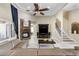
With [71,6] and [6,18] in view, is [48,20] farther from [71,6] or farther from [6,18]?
[6,18]

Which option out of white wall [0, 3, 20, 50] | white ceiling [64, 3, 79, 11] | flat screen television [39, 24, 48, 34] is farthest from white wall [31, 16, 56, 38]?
white wall [0, 3, 20, 50]

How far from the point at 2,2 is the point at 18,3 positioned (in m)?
0.30

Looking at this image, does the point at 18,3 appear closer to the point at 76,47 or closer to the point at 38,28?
the point at 38,28

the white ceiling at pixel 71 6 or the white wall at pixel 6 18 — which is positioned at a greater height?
the white ceiling at pixel 71 6

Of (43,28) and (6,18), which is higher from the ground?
(6,18)

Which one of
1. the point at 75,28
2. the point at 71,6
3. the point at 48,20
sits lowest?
the point at 75,28

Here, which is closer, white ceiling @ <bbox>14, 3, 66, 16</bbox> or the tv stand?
white ceiling @ <bbox>14, 3, 66, 16</bbox>

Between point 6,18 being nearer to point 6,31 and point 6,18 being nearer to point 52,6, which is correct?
point 6,31

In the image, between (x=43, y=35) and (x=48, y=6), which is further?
(x=43, y=35)

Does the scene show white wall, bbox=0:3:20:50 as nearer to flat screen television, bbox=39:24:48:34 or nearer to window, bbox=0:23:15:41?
window, bbox=0:23:15:41

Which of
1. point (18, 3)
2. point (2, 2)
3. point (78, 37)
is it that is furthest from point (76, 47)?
point (2, 2)

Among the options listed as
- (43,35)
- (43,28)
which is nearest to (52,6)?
(43,28)

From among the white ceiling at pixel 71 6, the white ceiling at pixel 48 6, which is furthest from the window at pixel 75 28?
the white ceiling at pixel 48 6

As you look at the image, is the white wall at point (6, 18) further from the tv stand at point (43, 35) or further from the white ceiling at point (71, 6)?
the white ceiling at point (71, 6)
